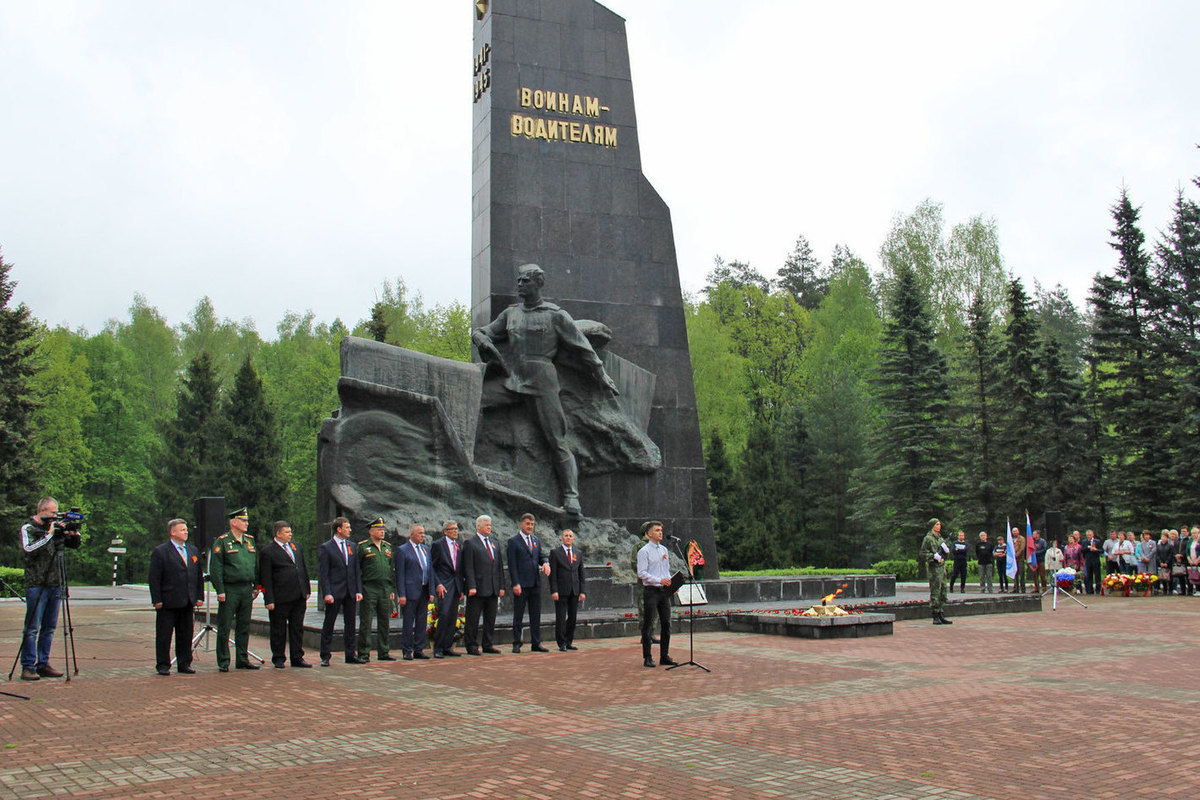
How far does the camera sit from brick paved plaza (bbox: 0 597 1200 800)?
565cm

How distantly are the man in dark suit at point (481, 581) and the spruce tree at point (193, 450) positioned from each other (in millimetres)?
30125

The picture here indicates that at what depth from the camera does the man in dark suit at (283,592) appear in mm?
10836

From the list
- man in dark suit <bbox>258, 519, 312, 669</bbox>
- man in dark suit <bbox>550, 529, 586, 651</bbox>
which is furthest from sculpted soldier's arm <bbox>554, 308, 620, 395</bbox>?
man in dark suit <bbox>258, 519, 312, 669</bbox>

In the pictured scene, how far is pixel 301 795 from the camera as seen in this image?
17.7 feet

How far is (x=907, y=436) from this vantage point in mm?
34656

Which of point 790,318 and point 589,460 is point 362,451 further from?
point 790,318

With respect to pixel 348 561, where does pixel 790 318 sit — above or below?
above

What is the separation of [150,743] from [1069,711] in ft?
21.1

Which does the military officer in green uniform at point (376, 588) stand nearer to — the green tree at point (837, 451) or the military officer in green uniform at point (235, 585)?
the military officer in green uniform at point (235, 585)

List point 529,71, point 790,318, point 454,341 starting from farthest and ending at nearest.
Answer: point 790,318, point 454,341, point 529,71

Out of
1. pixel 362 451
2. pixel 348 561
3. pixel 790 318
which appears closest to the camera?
pixel 348 561

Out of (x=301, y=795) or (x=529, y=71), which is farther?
(x=529, y=71)

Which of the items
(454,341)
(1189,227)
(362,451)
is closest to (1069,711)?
(362,451)

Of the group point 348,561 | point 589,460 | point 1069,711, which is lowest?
point 1069,711
